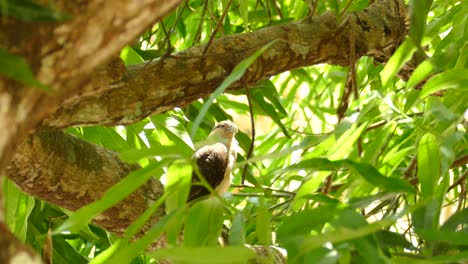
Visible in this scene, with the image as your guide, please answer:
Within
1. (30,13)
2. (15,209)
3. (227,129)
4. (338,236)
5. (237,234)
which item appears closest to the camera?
(30,13)

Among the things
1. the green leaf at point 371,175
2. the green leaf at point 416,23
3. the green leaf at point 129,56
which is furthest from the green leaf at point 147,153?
the green leaf at point 129,56

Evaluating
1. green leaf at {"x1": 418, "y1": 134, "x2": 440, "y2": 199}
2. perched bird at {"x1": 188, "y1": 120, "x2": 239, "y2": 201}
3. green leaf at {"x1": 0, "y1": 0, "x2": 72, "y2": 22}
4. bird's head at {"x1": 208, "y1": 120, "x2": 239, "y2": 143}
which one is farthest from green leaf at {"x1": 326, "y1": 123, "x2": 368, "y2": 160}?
bird's head at {"x1": 208, "y1": 120, "x2": 239, "y2": 143}

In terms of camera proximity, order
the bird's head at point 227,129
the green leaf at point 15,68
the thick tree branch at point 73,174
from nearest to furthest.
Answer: the green leaf at point 15,68 → the thick tree branch at point 73,174 → the bird's head at point 227,129

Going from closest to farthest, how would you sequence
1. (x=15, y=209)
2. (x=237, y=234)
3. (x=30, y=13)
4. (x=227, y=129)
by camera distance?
(x=30, y=13) < (x=237, y=234) < (x=15, y=209) < (x=227, y=129)

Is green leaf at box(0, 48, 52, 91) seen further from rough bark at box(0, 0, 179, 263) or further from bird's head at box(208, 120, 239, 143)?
bird's head at box(208, 120, 239, 143)

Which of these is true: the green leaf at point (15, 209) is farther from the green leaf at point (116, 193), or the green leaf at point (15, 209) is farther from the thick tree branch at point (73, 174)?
the green leaf at point (116, 193)

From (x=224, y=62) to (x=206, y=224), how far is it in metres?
0.27

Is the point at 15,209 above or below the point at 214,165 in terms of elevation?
below

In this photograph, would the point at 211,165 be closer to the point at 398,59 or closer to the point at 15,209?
the point at 15,209

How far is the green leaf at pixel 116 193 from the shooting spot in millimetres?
732

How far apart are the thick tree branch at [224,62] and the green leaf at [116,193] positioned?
9 centimetres

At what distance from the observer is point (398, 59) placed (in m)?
0.85

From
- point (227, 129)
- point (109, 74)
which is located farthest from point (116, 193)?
point (227, 129)

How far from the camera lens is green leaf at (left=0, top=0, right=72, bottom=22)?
47 centimetres
